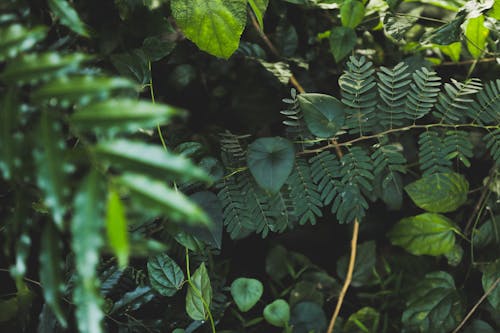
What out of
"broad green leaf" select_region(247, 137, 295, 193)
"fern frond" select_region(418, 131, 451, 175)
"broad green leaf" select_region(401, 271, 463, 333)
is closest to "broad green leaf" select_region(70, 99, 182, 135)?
"broad green leaf" select_region(247, 137, 295, 193)

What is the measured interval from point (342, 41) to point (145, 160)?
28.0 inches

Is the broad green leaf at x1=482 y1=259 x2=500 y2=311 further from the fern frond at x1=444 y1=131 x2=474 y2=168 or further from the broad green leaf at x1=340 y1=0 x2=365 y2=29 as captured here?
the broad green leaf at x1=340 y1=0 x2=365 y2=29

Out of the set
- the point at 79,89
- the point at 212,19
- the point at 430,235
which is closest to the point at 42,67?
the point at 79,89

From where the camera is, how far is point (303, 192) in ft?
3.04

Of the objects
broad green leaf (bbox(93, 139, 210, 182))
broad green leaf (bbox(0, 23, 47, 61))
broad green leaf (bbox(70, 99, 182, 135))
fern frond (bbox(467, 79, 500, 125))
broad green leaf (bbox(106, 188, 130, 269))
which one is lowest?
fern frond (bbox(467, 79, 500, 125))

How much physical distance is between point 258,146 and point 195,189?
15cm

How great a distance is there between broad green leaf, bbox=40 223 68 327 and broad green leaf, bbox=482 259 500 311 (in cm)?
90

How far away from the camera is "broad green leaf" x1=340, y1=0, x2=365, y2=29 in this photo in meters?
1.04

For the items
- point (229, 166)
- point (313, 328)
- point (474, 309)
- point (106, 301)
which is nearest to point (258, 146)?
point (229, 166)

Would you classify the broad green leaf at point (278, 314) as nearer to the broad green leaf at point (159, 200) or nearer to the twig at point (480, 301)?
the twig at point (480, 301)

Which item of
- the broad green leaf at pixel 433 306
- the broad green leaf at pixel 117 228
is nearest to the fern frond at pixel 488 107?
the broad green leaf at pixel 433 306

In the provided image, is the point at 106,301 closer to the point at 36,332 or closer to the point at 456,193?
the point at 36,332

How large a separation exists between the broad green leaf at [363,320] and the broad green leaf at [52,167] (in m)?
0.90

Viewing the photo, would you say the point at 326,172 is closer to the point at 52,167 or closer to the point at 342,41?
the point at 342,41
